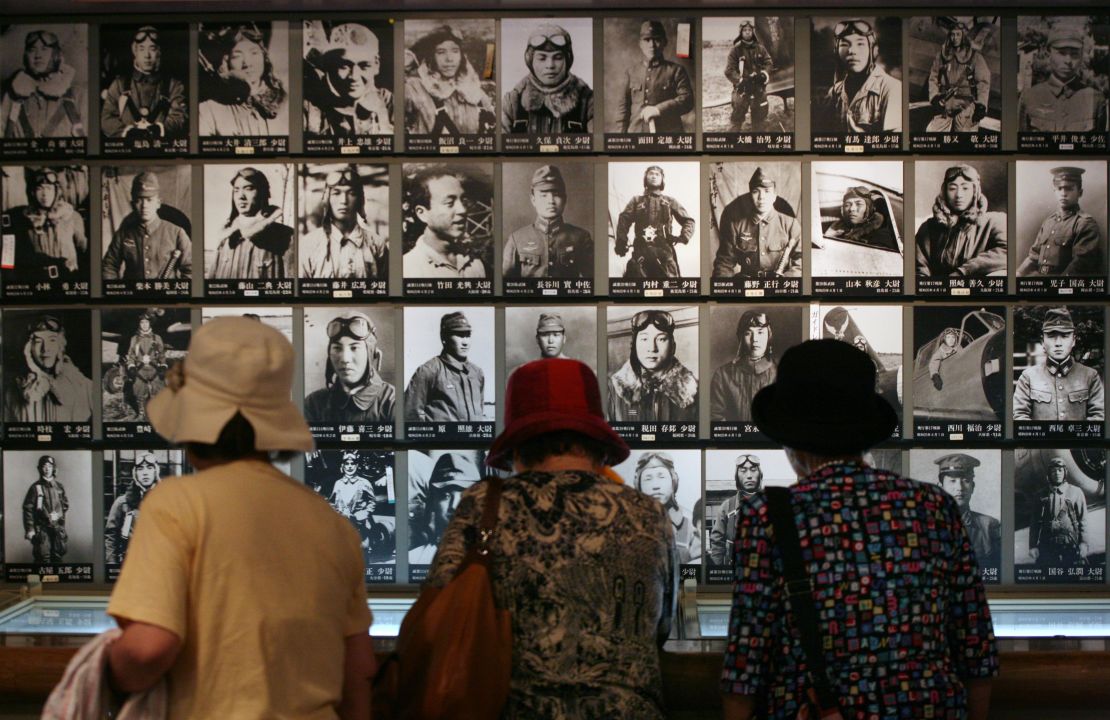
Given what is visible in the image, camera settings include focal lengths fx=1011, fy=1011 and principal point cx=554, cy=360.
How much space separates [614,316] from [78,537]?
225 cm

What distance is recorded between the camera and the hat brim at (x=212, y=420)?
1730 mm

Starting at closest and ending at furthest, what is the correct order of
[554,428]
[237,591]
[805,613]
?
[237,591] < [805,613] < [554,428]

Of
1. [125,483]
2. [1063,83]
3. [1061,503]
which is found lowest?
[1061,503]

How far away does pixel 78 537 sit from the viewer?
154 inches

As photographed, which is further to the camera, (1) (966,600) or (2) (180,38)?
(2) (180,38)

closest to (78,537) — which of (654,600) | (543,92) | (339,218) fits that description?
(339,218)

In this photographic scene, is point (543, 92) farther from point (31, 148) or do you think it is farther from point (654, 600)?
point (654, 600)

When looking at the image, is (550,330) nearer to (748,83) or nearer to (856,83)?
(748,83)

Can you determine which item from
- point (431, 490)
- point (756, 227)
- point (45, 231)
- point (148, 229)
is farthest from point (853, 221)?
point (45, 231)

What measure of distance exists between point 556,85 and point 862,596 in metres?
2.49

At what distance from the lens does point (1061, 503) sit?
389cm

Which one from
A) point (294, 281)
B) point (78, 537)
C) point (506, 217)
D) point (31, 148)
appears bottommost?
point (78, 537)

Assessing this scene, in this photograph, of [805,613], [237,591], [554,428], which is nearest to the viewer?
[237,591]

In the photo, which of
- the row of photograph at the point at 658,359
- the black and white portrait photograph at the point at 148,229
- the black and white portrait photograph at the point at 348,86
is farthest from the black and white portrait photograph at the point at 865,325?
the black and white portrait photograph at the point at 148,229
